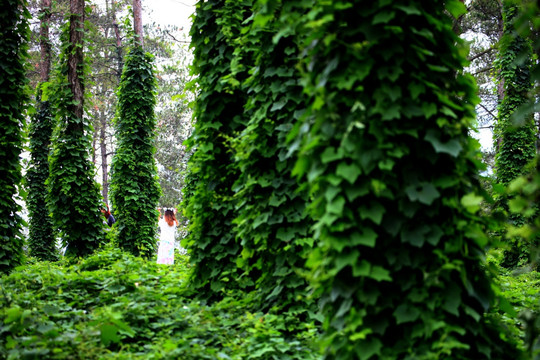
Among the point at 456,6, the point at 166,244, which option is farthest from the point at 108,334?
the point at 166,244

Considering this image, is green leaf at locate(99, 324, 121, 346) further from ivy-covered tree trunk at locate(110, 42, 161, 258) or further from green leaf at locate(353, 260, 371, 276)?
ivy-covered tree trunk at locate(110, 42, 161, 258)

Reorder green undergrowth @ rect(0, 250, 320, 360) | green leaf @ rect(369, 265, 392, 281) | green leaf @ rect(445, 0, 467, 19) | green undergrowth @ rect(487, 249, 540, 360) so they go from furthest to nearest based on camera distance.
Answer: green undergrowth @ rect(0, 250, 320, 360) < green leaf @ rect(445, 0, 467, 19) < green leaf @ rect(369, 265, 392, 281) < green undergrowth @ rect(487, 249, 540, 360)

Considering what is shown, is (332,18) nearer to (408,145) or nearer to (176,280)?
(408,145)

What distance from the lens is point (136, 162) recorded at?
1383 centimetres

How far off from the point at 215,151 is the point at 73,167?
5.93 m

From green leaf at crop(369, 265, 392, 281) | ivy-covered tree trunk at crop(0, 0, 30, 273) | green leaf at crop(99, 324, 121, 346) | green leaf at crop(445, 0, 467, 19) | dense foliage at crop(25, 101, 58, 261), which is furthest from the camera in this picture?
dense foliage at crop(25, 101, 58, 261)

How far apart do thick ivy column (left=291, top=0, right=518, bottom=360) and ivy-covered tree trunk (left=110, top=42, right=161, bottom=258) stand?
11.5 meters

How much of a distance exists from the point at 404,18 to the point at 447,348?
1.98m

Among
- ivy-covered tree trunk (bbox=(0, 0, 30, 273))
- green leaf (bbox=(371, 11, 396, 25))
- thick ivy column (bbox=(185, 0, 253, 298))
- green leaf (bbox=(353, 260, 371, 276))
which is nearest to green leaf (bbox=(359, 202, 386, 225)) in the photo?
green leaf (bbox=(353, 260, 371, 276))

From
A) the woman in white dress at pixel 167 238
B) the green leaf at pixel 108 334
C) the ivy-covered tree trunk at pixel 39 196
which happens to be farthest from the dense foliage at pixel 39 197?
the green leaf at pixel 108 334

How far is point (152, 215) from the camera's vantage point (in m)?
13.9

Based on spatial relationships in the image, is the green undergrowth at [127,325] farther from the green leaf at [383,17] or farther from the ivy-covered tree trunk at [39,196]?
the ivy-covered tree trunk at [39,196]

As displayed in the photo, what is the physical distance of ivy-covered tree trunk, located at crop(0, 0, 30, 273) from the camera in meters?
7.22

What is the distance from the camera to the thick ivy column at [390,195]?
8.40ft
